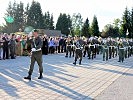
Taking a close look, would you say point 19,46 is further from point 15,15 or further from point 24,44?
point 15,15

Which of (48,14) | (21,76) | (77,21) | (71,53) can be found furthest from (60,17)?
(21,76)

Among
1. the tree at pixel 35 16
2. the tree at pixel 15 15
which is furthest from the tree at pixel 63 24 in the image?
the tree at pixel 15 15

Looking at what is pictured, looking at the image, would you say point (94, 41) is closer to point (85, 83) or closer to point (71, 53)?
point (71, 53)

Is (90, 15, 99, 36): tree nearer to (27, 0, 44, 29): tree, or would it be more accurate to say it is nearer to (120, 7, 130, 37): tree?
(120, 7, 130, 37): tree

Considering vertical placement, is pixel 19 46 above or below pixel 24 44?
below

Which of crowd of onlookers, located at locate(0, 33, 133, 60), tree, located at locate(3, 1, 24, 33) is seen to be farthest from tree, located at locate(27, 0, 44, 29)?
crowd of onlookers, located at locate(0, 33, 133, 60)

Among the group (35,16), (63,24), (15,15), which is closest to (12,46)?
(35,16)

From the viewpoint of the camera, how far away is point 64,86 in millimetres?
11719

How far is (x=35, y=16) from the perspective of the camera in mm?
108625

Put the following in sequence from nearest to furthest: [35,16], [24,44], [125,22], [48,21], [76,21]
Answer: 1. [24,44]
2. [125,22]
3. [35,16]
4. [48,21]
5. [76,21]

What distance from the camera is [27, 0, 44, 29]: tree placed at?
107812 mm

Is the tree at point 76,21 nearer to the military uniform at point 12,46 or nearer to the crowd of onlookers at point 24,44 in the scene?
the crowd of onlookers at point 24,44

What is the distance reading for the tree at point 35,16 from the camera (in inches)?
4245

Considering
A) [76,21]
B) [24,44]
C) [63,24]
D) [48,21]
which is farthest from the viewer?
[76,21]
